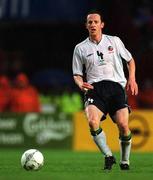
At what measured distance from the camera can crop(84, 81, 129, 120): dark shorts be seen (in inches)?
480

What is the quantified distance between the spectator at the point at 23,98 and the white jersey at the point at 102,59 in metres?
8.91

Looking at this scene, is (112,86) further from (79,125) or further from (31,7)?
(31,7)

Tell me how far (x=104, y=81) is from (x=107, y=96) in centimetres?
22

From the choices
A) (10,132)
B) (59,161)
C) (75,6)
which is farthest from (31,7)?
(59,161)

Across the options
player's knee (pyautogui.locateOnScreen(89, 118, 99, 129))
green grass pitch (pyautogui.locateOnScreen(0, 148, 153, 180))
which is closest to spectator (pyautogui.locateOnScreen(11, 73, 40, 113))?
green grass pitch (pyautogui.locateOnScreen(0, 148, 153, 180))

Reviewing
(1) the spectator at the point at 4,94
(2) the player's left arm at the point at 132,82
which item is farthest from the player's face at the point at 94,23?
(1) the spectator at the point at 4,94

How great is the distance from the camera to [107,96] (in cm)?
1220

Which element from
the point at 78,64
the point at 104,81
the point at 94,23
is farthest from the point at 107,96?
the point at 94,23

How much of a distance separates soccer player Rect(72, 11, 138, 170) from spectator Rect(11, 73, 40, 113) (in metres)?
8.94

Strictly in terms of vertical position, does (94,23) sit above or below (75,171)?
above

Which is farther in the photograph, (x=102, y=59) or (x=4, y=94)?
(x=4, y=94)

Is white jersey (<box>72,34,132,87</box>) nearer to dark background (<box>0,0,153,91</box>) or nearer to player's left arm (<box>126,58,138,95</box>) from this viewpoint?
player's left arm (<box>126,58,138,95</box>)

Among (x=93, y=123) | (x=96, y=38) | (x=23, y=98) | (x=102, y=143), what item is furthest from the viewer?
(x=23, y=98)

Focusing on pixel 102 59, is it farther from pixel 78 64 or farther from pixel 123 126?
pixel 123 126
